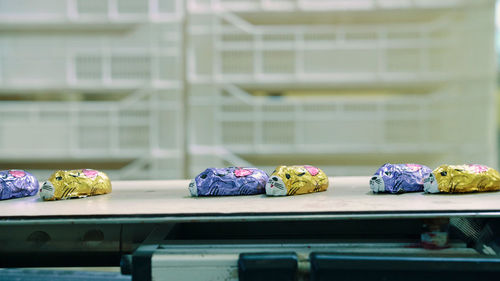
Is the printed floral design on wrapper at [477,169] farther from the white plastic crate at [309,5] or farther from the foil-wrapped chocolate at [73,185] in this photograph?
the white plastic crate at [309,5]

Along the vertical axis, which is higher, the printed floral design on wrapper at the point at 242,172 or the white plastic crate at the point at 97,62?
the white plastic crate at the point at 97,62

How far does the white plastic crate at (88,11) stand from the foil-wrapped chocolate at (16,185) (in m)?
1.89

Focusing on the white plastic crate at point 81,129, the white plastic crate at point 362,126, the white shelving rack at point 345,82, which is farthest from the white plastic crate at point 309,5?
the white plastic crate at point 81,129

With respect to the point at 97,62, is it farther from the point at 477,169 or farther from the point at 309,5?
the point at 477,169

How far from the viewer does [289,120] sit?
2.85m

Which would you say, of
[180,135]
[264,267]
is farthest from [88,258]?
[180,135]

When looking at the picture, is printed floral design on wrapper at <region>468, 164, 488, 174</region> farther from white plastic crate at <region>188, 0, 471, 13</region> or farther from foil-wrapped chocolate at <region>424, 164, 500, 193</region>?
white plastic crate at <region>188, 0, 471, 13</region>

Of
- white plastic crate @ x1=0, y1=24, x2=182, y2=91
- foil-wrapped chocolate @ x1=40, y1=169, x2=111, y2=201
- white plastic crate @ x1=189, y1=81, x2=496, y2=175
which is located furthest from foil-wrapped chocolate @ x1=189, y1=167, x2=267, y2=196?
white plastic crate @ x1=0, y1=24, x2=182, y2=91

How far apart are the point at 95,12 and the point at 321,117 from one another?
6.40 ft

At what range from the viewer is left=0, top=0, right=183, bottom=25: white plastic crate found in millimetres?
2953

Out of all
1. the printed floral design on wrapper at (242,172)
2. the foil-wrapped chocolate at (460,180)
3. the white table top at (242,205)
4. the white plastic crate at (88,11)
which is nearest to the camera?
the white table top at (242,205)

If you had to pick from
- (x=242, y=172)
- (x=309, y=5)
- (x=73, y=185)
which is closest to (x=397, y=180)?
(x=242, y=172)

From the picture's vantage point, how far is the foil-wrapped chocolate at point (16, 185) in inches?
50.8

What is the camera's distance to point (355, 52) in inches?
112
